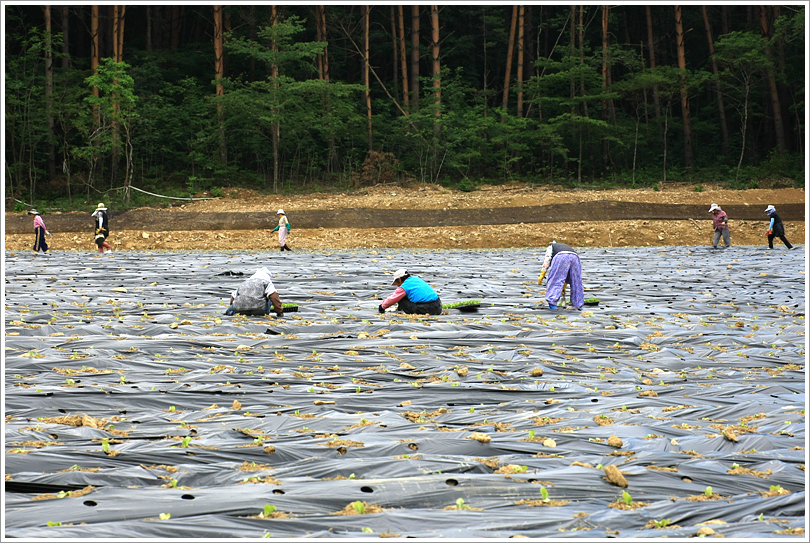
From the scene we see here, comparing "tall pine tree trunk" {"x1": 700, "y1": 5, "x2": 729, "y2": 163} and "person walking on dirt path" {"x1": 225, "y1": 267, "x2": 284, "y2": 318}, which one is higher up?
"tall pine tree trunk" {"x1": 700, "y1": 5, "x2": 729, "y2": 163}

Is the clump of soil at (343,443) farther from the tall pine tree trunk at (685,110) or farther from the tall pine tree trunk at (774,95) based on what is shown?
the tall pine tree trunk at (774,95)

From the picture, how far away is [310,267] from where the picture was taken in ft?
52.0

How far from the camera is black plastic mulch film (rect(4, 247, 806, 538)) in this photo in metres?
3.28

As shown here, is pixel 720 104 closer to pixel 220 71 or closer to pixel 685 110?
pixel 685 110

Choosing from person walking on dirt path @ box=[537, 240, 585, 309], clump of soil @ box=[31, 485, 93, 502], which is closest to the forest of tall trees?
person walking on dirt path @ box=[537, 240, 585, 309]

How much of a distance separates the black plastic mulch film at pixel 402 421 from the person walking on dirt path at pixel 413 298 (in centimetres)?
48

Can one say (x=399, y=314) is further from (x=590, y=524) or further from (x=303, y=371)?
(x=590, y=524)

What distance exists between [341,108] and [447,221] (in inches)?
350

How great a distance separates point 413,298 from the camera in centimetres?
984

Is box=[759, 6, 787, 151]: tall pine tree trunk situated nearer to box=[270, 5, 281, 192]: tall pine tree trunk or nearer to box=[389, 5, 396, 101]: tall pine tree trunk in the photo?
box=[389, 5, 396, 101]: tall pine tree trunk

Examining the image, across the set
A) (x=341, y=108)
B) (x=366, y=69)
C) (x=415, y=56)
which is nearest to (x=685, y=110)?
(x=415, y=56)

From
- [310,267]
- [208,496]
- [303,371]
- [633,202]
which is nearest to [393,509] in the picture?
[208,496]

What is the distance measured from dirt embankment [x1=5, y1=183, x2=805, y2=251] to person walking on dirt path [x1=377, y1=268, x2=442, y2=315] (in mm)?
15520

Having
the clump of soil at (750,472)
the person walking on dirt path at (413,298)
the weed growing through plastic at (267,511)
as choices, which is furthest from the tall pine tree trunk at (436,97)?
the weed growing through plastic at (267,511)
